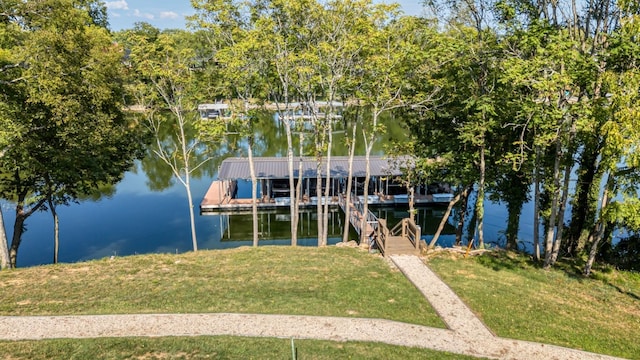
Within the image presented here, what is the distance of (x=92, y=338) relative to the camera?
9.87m

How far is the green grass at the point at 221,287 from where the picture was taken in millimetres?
11477

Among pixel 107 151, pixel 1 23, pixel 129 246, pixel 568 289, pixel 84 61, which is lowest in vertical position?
pixel 129 246

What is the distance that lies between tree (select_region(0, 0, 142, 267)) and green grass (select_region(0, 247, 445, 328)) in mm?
4656

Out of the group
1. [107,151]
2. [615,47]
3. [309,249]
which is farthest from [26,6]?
[615,47]

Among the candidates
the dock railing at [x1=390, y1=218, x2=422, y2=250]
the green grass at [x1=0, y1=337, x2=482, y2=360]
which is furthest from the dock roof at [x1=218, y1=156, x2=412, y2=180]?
the green grass at [x1=0, y1=337, x2=482, y2=360]

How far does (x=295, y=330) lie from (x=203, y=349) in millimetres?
2243

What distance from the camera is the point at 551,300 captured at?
12.9 m

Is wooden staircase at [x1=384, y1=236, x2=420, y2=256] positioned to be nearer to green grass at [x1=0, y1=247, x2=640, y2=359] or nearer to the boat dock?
green grass at [x1=0, y1=247, x2=640, y2=359]

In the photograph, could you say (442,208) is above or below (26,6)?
below

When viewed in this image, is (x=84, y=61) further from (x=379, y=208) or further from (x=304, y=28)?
(x=379, y=208)

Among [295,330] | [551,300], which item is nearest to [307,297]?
[295,330]

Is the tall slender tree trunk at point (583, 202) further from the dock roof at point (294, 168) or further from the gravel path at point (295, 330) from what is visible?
the dock roof at point (294, 168)

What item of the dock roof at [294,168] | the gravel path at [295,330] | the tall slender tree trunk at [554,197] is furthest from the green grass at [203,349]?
the dock roof at [294,168]

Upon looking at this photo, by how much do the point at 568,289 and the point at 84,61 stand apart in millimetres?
18085
